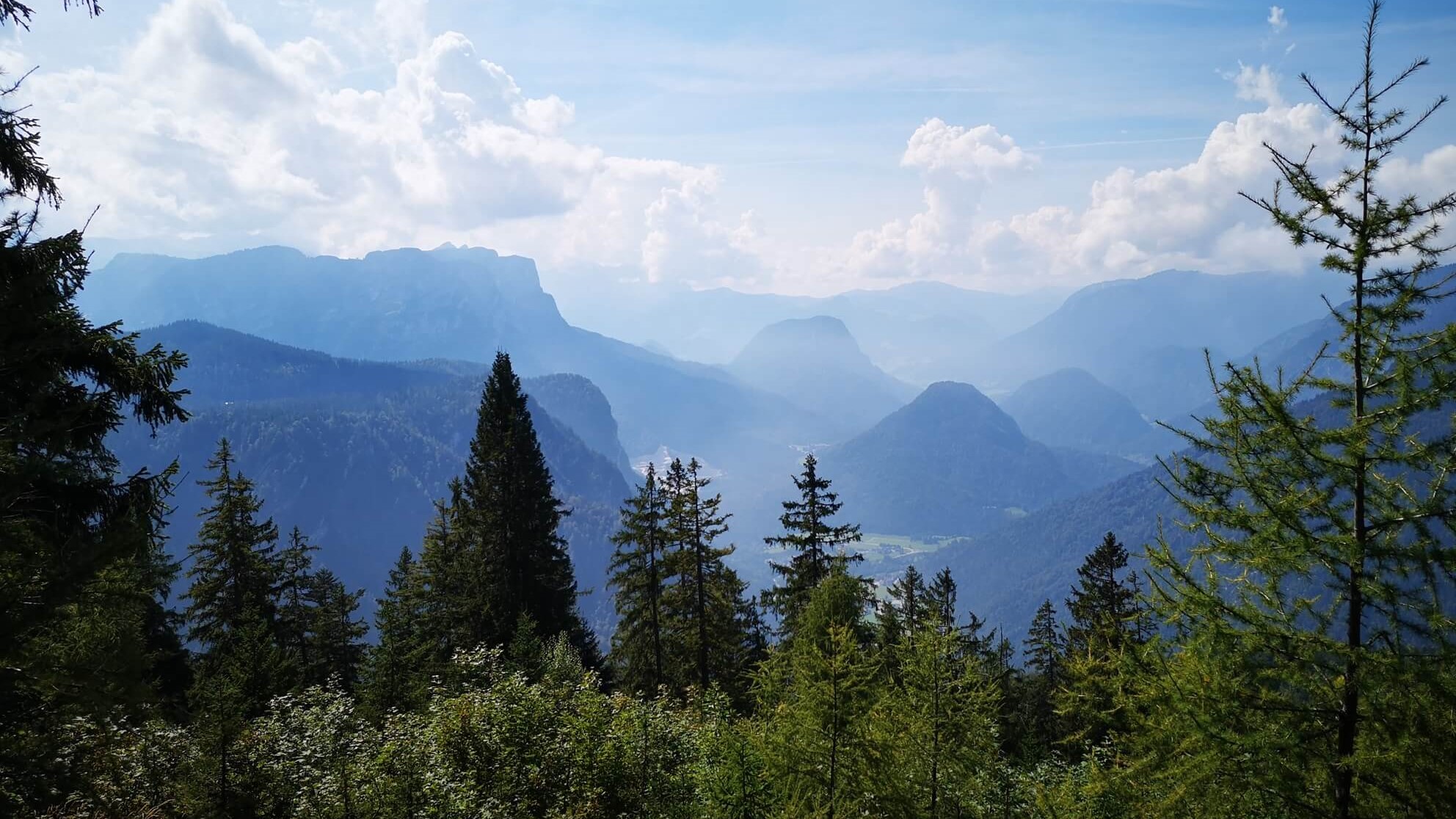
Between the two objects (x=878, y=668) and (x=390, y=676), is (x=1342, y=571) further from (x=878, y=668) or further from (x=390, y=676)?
(x=390, y=676)

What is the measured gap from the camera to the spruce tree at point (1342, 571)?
6.57 metres

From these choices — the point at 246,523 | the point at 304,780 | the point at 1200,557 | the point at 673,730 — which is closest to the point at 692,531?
the point at 673,730

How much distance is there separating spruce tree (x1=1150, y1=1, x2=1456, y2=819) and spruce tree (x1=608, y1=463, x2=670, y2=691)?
2183 cm

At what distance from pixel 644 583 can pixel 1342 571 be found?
2471cm

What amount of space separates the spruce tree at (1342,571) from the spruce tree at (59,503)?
956 centimetres

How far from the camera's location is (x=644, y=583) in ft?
95.3

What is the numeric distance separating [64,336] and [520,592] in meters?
28.7

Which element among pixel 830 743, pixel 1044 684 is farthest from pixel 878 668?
pixel 1044 684

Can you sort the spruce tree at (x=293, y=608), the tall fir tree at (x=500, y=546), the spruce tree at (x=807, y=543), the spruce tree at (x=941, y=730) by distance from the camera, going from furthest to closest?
the spruce tree at (x=293, y=608), the tall fir tree at (x=500, y=546), the spruce tree at (x=807, y=543), the spruce tree at (x=941, y=730)

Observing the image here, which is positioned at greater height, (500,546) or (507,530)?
(507,530)

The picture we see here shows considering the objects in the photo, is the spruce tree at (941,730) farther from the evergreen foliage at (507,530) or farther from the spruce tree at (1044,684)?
the spruce tree at (1044,684)

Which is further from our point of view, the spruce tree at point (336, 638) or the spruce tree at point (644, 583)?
the spruce tree at point (336, 638)

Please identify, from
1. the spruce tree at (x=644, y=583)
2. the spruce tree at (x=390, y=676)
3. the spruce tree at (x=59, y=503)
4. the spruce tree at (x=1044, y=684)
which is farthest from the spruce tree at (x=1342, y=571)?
the spruce tree at (x=1044, y=684)

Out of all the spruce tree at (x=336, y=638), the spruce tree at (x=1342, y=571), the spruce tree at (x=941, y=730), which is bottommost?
the spruce tree at (x=336, y=638)
